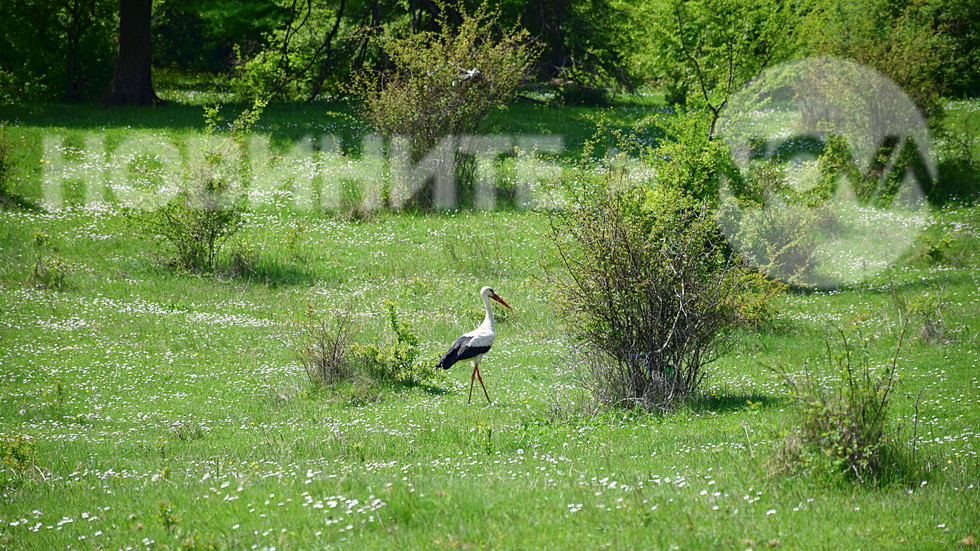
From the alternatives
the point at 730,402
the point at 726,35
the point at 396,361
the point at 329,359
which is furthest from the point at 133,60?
Answer: the point at 730,402

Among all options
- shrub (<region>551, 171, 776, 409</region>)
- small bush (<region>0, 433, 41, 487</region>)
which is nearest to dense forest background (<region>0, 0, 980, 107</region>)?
shrub (<region>551, 171, 776, 409</region>)

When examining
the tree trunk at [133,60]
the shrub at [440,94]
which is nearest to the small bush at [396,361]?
the shrub at [440,94]

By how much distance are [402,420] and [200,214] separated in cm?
1121

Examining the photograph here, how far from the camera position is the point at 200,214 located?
19766 mm

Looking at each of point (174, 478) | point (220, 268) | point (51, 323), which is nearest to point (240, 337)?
point (51, 323)

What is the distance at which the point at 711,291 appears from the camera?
10.9 metres

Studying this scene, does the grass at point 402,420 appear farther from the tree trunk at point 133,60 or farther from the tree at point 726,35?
the tree trunk at point 133,60

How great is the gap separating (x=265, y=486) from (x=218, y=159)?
47.7 feet

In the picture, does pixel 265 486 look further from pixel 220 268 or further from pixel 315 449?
pixel 220 268

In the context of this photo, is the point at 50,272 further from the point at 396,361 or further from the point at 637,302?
the point at 637,302

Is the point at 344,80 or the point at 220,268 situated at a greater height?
the point at 344,80

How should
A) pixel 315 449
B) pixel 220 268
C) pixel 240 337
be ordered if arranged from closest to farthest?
pixel 315 449, pixel 240 337, pixel 220 268

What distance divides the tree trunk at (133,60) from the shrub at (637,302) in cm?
2758

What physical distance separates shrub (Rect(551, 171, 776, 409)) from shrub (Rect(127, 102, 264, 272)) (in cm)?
1153
